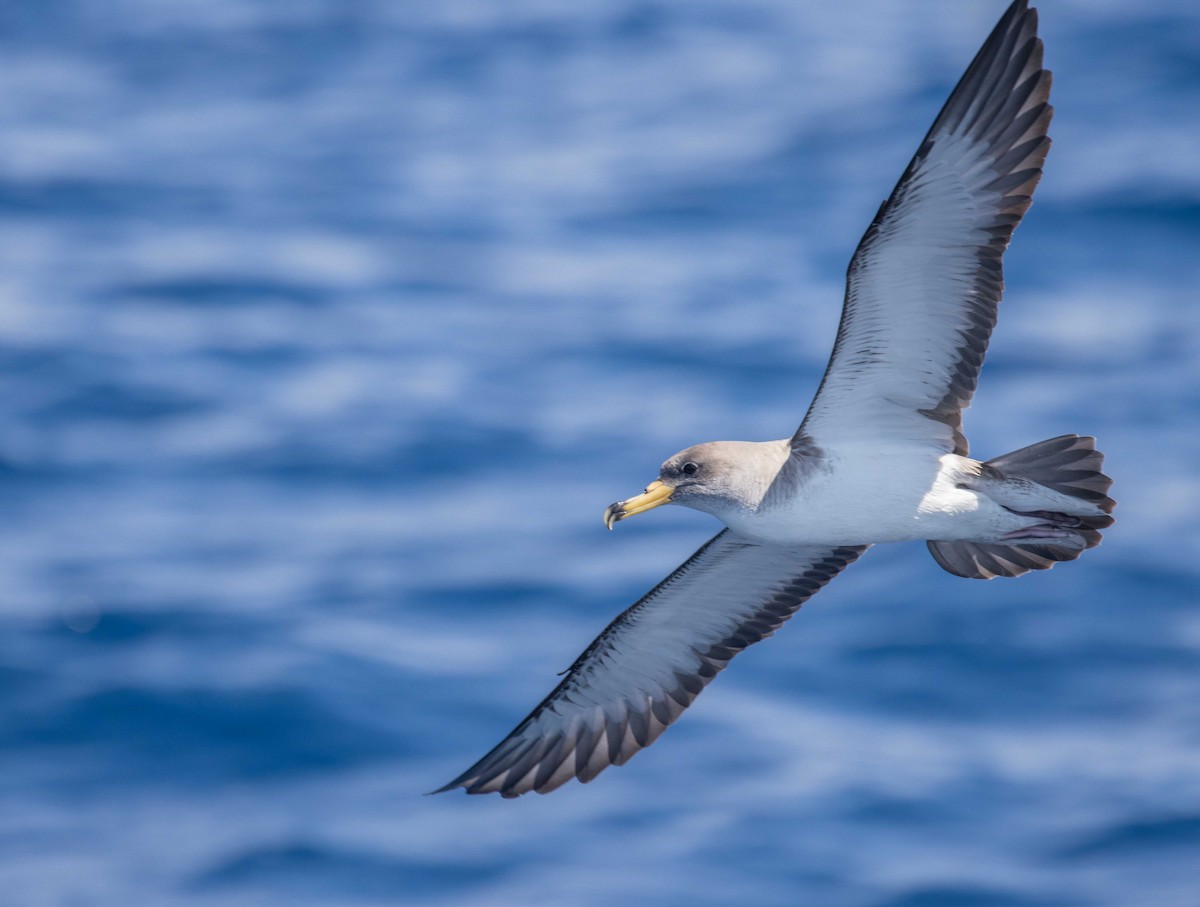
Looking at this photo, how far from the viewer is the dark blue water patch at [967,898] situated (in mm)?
15891

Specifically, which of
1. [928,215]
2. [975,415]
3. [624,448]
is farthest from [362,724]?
[928,215]

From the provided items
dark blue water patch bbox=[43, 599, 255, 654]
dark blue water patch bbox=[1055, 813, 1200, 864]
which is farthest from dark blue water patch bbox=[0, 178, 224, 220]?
dark blue water patch bbox=[1055, 813, 1200, 864]

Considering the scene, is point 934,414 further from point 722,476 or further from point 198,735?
point 198,735

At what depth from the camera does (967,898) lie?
632 inches

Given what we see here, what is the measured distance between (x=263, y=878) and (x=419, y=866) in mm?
1400

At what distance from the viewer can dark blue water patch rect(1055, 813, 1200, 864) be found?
54.4 feet

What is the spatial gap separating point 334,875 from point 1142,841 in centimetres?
757

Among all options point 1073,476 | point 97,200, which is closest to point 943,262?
point 1073,476

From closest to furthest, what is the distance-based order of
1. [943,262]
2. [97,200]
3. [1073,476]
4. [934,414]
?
[943,262], [1073,476], [934,414], [97,200]

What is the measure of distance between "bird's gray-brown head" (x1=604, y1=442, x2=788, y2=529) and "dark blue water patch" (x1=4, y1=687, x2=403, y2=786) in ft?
25.6

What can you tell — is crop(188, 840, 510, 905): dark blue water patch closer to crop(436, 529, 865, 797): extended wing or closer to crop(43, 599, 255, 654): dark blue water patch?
crop(43, 599, 255, 654): dark blue water patch

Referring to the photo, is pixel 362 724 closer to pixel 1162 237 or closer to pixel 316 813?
pixel 316 813

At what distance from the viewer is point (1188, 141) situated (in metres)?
24.4

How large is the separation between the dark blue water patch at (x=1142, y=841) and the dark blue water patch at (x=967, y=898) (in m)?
0.68
